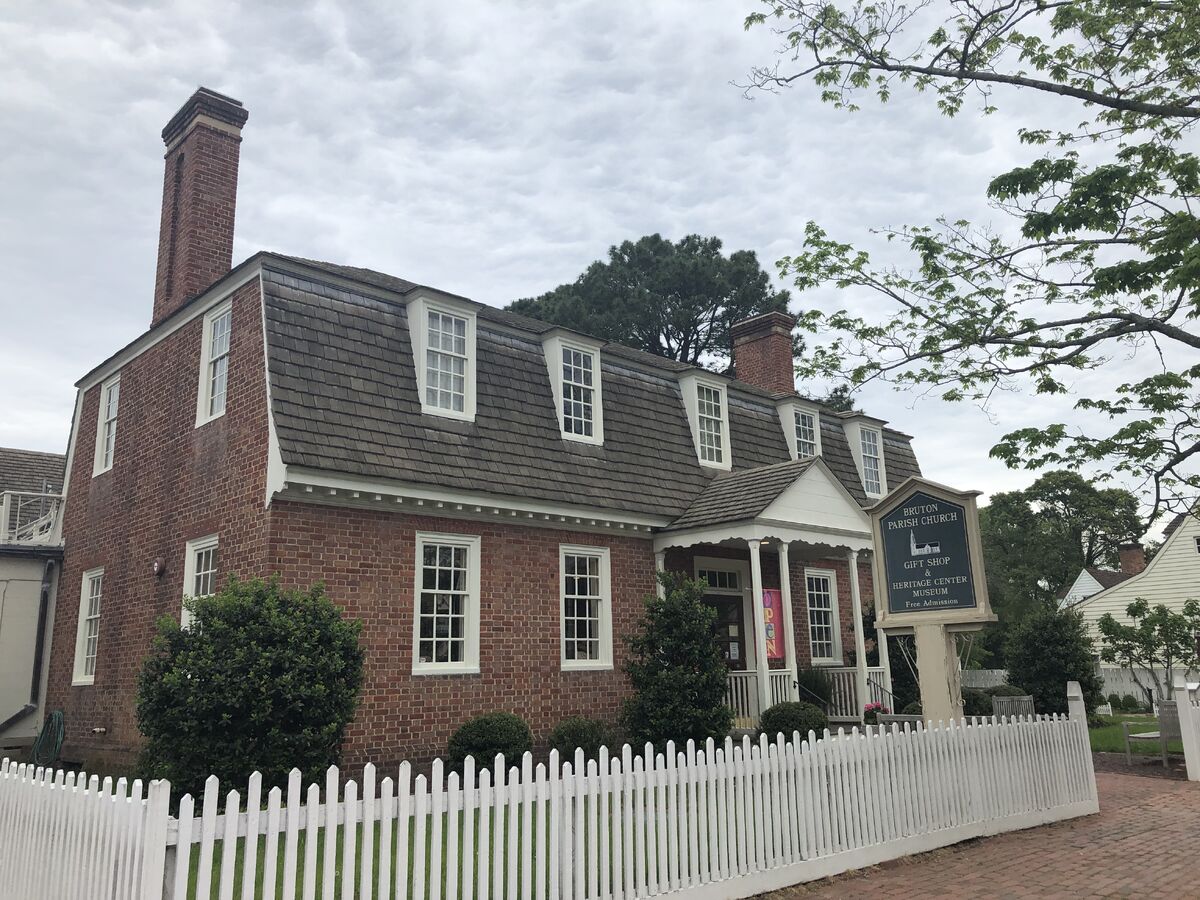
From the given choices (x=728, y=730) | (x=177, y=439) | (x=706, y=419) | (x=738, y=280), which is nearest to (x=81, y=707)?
(x=177, y=439)

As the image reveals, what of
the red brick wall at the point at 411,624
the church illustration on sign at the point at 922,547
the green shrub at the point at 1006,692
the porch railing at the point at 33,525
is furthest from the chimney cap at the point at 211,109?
the green shrub at the point at 1006,692

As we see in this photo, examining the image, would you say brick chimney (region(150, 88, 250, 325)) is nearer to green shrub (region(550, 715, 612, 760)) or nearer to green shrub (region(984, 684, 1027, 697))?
green shrub (region(550, 715, 612, 760))

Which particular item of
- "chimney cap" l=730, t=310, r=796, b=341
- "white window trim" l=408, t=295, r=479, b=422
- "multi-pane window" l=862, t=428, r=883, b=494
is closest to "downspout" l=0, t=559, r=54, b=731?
"white window trim" l=408, t=295, r=479, b=422

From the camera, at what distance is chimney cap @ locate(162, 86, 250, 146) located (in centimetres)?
1520

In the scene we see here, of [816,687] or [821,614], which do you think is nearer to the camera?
[816,687]

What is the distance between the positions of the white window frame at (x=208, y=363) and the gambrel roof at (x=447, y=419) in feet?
4.56

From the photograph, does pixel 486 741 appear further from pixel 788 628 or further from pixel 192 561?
pixel 788 628

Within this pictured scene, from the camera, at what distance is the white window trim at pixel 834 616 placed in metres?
18.5

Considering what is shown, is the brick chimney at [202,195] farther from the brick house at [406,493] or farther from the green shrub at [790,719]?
the green shrub at [790,719]

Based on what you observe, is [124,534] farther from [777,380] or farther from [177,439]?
[777,380]

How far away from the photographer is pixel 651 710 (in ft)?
42.6

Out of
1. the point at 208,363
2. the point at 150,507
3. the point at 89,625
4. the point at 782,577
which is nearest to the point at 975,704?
the point at 782,577

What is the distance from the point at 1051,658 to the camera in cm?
1916

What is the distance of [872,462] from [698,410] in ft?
20.5
